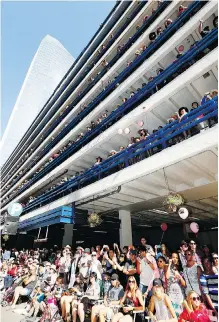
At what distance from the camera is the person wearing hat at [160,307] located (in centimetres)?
469

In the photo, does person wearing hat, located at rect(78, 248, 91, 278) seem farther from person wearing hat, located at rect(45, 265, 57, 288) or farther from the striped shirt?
the striped shirt

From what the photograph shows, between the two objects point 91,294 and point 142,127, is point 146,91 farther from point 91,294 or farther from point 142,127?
point 91,294

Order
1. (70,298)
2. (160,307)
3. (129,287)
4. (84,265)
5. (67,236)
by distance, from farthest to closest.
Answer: (67,236), (84,265), (70,298), (129,287), (160,307)

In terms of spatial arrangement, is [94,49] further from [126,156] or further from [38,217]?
[38,217]

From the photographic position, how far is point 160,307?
15.9ft

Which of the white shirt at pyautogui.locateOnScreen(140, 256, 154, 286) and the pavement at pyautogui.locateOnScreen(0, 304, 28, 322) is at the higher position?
the white shirt at pyautogui.locateOnScreen(140, 256, 154, 286)

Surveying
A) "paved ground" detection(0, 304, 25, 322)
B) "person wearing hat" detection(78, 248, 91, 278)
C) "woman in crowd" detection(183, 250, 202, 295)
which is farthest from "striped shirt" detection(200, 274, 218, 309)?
"paved ground" detection(0, 304, 25, 322)

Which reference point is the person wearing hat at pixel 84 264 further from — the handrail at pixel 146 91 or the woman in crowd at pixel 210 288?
the handrail at pixel 146 91

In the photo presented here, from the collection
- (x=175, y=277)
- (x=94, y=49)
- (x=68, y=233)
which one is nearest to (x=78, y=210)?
(x=68, y=233)

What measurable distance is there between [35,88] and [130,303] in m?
70.8

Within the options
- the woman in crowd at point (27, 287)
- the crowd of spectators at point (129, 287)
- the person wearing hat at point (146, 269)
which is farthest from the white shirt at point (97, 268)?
the woman in crowd at point (27, 287)

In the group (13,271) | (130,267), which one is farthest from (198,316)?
(13,271)

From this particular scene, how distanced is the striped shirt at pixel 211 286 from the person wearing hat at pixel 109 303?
7.39 ft

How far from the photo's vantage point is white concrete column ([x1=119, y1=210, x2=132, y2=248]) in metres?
11.8
